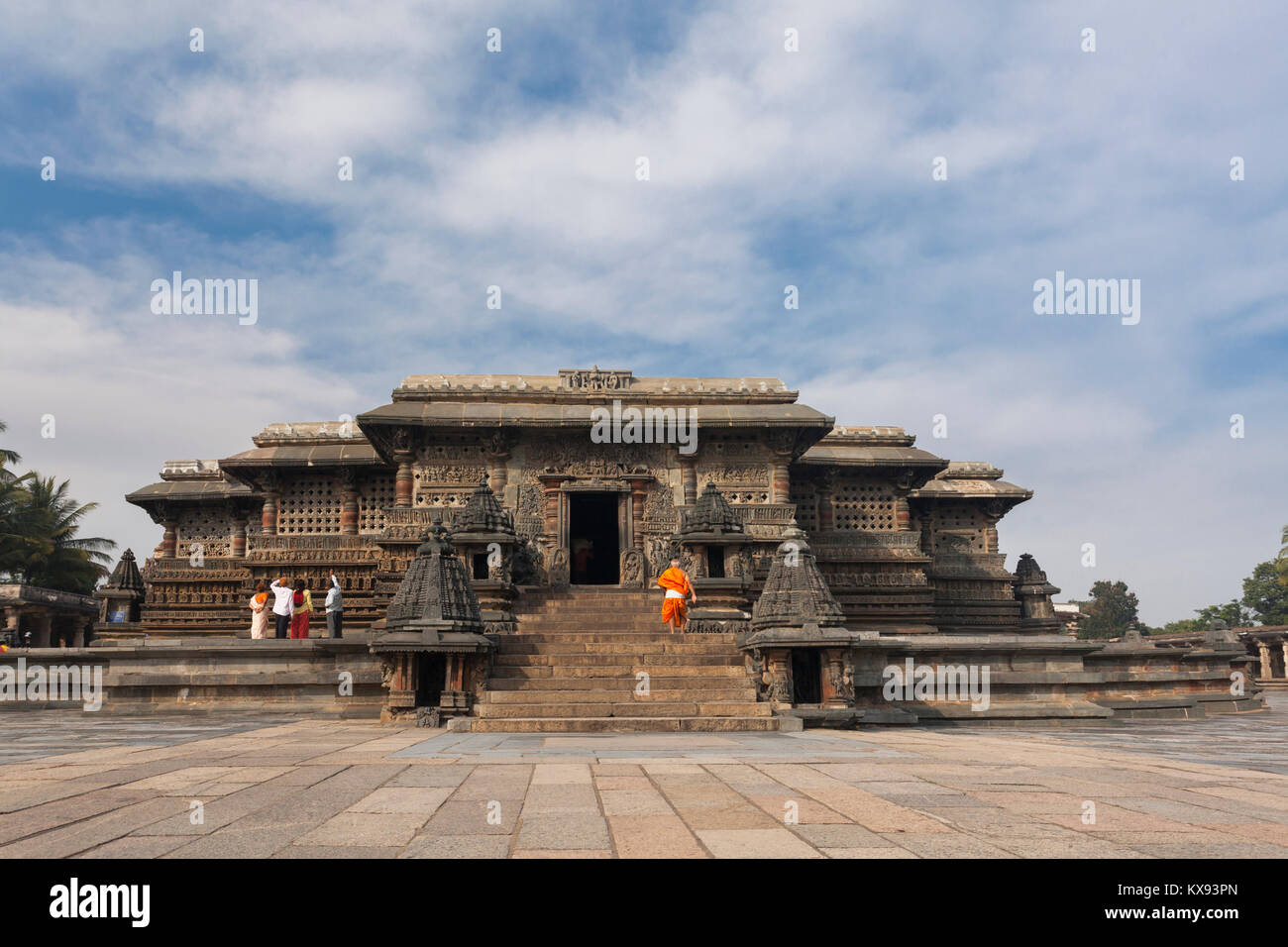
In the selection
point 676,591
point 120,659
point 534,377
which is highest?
point 534,377

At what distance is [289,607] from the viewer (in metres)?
16.5

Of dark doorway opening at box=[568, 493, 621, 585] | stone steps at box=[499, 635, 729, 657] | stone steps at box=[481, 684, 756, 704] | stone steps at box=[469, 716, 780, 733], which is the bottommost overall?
stone steps at box=[469, 716, 780, 733]

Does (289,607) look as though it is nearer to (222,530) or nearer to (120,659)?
(120,659)

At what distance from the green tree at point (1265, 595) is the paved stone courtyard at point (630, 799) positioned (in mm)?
60664

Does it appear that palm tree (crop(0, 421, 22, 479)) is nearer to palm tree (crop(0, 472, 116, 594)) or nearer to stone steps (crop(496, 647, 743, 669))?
palm tree (crop(0, 472, 116, 594))

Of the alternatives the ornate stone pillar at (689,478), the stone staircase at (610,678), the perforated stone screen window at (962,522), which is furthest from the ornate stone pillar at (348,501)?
the perforated stone screen window at (962,522)

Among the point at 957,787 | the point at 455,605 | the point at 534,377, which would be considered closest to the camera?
the point at 957,787

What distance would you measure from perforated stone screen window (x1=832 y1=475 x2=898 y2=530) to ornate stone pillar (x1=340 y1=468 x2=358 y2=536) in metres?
13.3

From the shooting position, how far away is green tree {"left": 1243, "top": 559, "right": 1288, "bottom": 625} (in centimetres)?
5766

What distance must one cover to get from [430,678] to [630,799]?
25.9ft

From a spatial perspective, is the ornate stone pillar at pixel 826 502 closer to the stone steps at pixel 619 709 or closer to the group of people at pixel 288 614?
the stone steps at pixel 619 709

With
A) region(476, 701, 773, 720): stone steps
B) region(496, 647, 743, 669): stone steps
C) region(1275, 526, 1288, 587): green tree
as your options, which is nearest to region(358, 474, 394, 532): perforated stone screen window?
region(496, 647, 743, 669): stone steps
